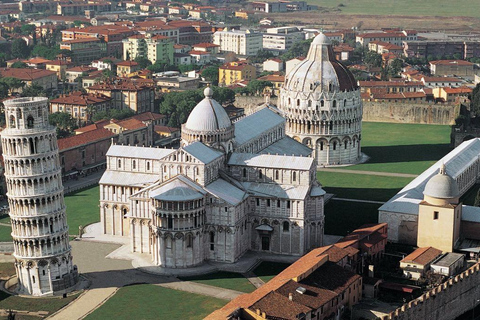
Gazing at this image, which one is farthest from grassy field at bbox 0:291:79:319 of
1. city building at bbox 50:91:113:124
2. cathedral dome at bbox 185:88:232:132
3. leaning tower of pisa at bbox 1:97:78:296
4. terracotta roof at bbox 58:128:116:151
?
city building at bbox 50:91:113:124

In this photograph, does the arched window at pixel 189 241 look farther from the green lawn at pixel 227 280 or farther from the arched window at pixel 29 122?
the arched window at pixel 29 122

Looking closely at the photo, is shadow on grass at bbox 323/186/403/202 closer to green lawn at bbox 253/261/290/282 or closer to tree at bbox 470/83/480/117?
green lawn at bbox 253/261/290/282

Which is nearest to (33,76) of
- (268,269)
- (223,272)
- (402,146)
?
(402,146)

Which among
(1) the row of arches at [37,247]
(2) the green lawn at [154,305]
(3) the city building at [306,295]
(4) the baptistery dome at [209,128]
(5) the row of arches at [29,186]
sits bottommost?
(2) the green lawn at [154,305]

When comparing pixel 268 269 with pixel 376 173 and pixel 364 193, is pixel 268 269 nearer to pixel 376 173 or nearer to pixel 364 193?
pixel 364 193

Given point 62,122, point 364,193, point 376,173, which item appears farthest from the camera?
point 62,122

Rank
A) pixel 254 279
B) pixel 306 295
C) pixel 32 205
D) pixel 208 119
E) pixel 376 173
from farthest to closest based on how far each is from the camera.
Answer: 1. pixel 376 173
2. pixel 208 119
3. pixel 254 279
4. pixel 32 205
5. pixel 306 295

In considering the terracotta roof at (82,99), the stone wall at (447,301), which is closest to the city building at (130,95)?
the terracotta roof at (82,99)
